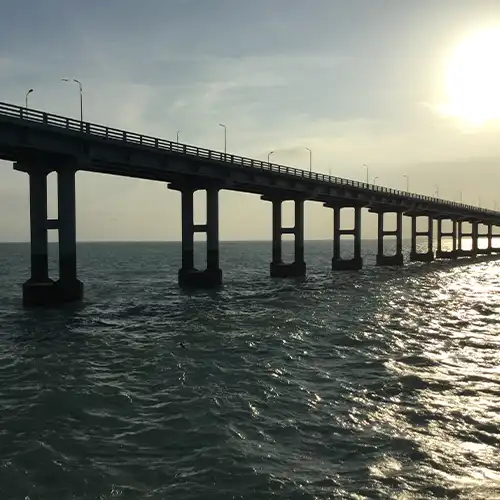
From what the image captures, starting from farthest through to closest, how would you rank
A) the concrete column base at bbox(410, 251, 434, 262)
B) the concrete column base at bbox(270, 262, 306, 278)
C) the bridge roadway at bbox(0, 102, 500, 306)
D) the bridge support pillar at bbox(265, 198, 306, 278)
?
the concrete column base at bbox(410, 251, 434, 262) → the bridge support pillar at bbox(265, 198, 306, 278) → the concrete column base at bbox(270, 262, 306, 278) → the bridge roadway at bbox(0, 102, 500, 306)

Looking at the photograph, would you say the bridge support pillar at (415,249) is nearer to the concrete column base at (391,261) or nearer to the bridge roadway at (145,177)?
the concrete column base at (391,261)

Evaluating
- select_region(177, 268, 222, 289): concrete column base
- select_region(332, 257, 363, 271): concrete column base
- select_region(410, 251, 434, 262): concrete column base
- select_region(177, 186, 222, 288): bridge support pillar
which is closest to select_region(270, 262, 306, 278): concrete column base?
select_region(177, 186, 222, 288): bridge support pillar

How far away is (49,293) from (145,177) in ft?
62.8

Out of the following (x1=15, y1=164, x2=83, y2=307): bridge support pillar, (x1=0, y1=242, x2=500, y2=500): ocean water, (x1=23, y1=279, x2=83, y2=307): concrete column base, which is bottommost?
(x1=0, y1=242, x2=500, y2=500): ocean water

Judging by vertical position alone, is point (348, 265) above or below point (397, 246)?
below

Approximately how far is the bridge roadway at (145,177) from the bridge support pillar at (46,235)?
69 millimetres

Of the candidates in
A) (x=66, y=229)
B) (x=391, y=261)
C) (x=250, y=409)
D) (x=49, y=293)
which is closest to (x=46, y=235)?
(x=66, y=229)

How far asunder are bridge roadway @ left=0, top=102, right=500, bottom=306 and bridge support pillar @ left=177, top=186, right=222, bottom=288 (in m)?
0.11

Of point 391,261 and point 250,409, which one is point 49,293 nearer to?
point 250,409

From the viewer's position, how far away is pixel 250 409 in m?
15.3

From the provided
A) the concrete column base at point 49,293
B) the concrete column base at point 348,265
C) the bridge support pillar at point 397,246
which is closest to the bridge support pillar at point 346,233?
the concrete column base at point 348,265

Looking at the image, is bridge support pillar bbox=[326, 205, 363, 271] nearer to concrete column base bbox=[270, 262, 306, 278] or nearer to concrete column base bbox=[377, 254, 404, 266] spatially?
concrete column base bbox=[377, 254, 404, 266]

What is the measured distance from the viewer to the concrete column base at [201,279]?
55.5 m

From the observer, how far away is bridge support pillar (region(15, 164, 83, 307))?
3944 centimetres
